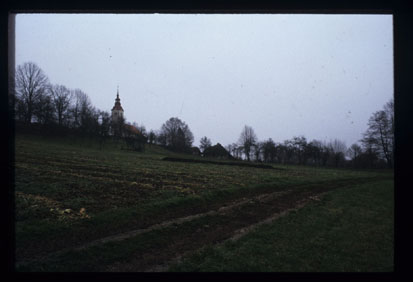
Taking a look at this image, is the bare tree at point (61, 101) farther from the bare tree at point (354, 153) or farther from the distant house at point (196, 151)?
the bare tree at point (354, 153)

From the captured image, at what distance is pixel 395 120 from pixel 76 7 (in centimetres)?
309

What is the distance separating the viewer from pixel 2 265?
1799mm

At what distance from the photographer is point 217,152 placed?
40.5m

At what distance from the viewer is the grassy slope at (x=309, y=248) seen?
443cm

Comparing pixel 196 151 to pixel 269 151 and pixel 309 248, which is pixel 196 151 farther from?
pixel 309 248

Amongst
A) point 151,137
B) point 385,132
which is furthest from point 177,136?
point 385,132

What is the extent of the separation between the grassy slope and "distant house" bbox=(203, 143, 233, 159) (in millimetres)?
31298

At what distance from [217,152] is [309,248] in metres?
35.2

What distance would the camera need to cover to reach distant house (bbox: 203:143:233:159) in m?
39.9

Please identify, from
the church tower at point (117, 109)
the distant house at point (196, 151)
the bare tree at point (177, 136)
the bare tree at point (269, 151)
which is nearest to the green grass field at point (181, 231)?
the church tower at point (117, 109)

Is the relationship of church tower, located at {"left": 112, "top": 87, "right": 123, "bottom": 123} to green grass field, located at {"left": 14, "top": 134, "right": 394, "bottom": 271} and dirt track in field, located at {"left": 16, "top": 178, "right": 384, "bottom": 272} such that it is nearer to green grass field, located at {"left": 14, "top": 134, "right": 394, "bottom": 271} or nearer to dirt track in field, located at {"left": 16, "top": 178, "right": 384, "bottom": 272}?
green grass field, located at {"left": 14, "top": 134, "right": 394, "bottom": 271}

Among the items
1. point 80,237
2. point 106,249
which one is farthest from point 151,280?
point 80,237

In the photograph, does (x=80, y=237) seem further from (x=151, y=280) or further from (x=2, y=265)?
(x=151, y=280)

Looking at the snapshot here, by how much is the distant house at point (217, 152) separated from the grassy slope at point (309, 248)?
103 ft
